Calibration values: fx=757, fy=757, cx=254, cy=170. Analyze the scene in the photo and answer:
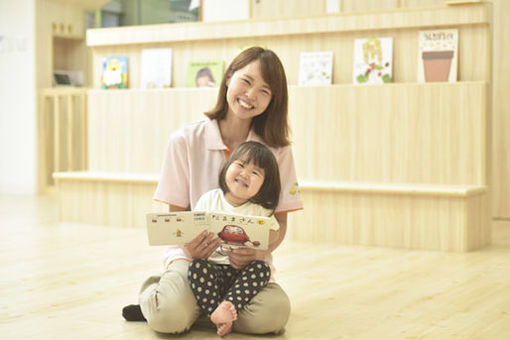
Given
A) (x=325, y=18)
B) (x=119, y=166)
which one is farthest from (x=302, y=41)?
(x=119, y=166)

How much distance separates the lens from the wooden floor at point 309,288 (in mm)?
2164

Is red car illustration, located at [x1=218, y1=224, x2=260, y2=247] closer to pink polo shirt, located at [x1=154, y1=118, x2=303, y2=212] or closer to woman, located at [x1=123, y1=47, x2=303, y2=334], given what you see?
woman, located at [x1=123, y1=47, x2=303, y2=334]

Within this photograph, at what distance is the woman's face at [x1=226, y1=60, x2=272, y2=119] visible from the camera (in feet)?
7.24

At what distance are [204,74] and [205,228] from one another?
2674 millimetres

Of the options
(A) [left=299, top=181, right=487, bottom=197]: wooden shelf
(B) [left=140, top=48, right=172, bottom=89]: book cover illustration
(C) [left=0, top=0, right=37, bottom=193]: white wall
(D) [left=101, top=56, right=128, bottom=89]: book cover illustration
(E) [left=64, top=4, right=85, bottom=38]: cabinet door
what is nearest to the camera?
(A) [left=299, top=181, right=487, bottom=197]: wooden shelf

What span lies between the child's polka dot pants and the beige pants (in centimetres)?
2

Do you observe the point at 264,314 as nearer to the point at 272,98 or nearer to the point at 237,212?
the point at 237,212

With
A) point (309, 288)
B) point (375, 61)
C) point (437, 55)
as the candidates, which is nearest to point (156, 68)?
point (375, 61)

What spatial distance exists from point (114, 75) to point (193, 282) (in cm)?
305

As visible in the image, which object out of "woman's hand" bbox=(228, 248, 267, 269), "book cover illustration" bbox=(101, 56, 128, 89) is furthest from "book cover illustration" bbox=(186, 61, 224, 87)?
"woman's hand" bbox=(228, 248, 267, 269)

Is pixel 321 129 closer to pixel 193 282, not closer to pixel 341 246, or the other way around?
pixel 341 246

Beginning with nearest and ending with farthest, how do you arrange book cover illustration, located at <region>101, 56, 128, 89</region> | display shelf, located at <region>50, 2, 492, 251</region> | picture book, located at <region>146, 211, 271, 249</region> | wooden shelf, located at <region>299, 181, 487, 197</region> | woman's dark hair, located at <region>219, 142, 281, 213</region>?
picture book, located at <region>146, 211, 271, 249</region> → woman's dark hair, located at <region>219, 142, 281, 213</region> → wooden shelf, located at <region>299, 181, 487, 197</region> → display shelf, located at <region>50, 2, 492, 251</region> → book cover illustration, located at <region>101, 56, 128, 89</region>

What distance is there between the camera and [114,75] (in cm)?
490

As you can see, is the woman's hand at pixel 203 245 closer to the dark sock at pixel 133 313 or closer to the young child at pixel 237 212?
the young child at pixel 237 212
